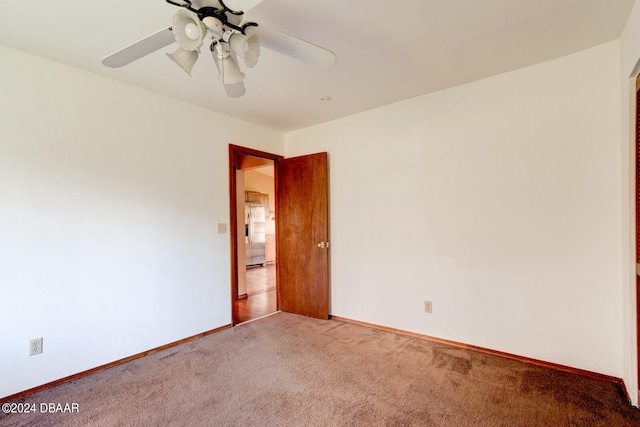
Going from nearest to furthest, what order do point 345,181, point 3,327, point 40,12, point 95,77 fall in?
point 40,12 < point 3,327 < point 95,77 < point 345,181

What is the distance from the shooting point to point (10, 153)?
7.06 ft

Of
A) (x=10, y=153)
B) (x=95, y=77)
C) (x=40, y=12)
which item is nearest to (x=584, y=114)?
(x=40, y=12)

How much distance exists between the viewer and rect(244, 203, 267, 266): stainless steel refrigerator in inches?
308

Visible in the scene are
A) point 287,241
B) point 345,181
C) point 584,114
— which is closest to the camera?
point 584,114

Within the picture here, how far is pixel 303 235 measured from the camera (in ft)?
12.7

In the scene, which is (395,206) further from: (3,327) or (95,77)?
(3,327)

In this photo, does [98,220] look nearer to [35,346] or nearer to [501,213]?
[35,346]

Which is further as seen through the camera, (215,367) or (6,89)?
(215,367)

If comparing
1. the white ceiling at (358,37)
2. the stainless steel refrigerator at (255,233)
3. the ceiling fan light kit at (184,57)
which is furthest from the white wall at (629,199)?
the stainless steel refrigerator at (255,233)

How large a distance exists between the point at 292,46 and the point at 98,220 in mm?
2193

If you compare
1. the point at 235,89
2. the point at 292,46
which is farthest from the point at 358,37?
the point at 235,89

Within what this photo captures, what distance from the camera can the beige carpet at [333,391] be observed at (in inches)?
73.7

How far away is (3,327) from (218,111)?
8.37 ft

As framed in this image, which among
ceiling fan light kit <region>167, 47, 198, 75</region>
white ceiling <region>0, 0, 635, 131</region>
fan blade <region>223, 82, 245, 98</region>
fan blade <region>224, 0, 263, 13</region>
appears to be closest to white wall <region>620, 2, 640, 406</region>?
white ceiling <region>0, 0, 635, 131</region>
